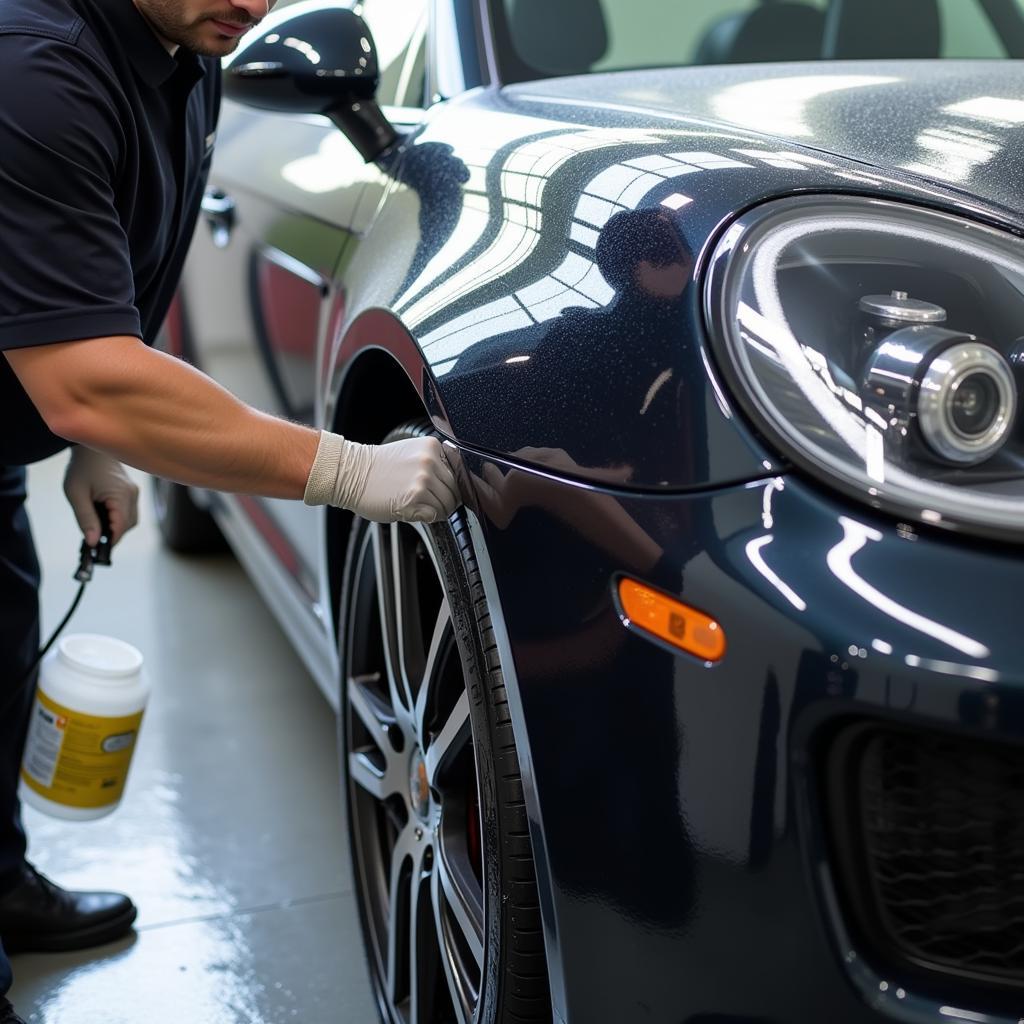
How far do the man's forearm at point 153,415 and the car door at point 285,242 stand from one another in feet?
1.25

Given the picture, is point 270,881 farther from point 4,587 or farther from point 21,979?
point 4,587

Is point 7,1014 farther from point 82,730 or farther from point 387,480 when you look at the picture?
point 387,480

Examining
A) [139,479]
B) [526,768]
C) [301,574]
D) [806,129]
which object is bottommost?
[139,479]

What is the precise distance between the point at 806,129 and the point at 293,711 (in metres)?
1.76

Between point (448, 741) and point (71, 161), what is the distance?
0.65 metres

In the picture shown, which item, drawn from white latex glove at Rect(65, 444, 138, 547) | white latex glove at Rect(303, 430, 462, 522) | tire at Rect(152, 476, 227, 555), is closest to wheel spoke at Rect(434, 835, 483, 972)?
white latex glove at Rect(303, 430, 462, 522)

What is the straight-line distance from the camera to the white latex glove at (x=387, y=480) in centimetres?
129

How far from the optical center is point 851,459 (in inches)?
39.4

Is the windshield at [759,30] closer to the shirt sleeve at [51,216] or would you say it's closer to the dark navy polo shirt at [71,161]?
the dark navy polo shirt at [71,161]

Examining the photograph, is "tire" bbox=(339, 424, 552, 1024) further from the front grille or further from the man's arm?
the front grille

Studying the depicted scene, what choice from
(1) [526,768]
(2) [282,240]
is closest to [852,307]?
(1) [526,768]

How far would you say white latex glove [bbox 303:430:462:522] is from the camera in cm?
129

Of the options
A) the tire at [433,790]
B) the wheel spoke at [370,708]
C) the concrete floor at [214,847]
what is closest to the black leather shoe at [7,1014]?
the concrete floor at [214,847]

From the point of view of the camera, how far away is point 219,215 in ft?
8.28
